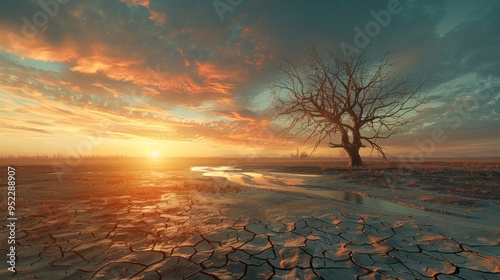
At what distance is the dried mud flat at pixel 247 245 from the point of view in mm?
3143

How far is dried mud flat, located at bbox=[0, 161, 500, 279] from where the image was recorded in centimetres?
314

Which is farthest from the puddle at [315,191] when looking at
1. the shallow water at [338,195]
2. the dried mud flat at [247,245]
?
the dried mud flat at [247,245]

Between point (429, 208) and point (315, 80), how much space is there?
45.1 ft

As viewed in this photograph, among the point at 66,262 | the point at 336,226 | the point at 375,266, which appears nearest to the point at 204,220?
the point at 66,262

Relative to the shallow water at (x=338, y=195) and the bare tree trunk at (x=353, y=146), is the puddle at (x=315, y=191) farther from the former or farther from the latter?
the bare tree trunk at (x=353, y=146)

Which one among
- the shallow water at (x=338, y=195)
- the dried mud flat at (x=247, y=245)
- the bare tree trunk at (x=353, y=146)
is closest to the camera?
the dried mud flat at (x=247, y=245)

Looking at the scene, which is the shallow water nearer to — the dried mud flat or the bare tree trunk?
the dried mud flat

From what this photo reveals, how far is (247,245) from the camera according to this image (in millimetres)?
3914

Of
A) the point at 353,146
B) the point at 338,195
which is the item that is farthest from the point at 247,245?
the point at 353,146

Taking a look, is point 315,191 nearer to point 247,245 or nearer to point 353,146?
point 247,245

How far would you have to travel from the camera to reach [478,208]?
6902 millimetres

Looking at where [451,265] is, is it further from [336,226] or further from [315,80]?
[315,80]

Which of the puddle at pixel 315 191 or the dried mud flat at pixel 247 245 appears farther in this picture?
the puddle at pixel 315 191

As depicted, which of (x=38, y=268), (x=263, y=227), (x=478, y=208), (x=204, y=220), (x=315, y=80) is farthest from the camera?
(x=315, y=80)
